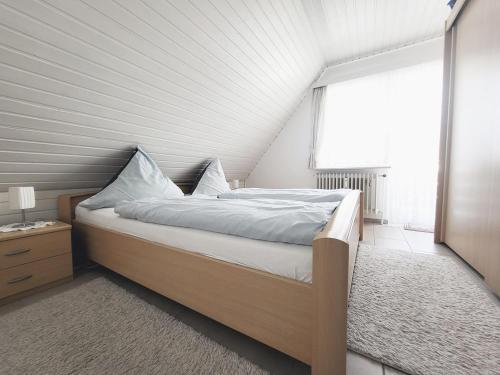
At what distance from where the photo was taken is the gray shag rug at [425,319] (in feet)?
3.01

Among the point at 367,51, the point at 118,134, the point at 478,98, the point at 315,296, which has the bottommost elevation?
the point at 315,296

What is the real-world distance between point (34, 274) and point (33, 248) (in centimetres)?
19

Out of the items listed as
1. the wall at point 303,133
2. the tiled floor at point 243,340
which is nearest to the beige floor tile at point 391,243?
the tiled floor at point 243,340

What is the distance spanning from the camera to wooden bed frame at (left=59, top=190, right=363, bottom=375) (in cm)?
71

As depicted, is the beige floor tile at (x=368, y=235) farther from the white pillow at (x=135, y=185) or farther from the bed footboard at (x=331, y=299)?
the white pillow at (x=135, y=185)

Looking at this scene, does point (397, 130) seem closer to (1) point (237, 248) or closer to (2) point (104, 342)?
(1) point (237, 248)

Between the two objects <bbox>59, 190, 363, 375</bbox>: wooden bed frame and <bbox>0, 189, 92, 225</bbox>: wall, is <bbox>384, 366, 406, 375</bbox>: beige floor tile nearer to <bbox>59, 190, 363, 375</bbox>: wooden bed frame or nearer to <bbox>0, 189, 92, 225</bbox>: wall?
<bbox>59, 190, 363, 375</bbox>: wooden bed frame

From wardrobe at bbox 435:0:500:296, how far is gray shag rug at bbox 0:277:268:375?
74.9 inches

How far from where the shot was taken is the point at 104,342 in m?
1.06

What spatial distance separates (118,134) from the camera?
1.99 m

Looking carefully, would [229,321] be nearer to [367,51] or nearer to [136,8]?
[136,8]

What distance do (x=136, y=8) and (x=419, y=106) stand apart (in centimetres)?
350

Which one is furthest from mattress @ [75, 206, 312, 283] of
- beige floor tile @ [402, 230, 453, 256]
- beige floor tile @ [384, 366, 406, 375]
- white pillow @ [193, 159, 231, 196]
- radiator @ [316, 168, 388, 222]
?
radiator @ [316, 168, 388, 222]

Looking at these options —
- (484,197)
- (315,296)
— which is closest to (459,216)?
(484,197)
